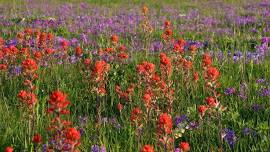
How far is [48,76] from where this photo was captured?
6.98m

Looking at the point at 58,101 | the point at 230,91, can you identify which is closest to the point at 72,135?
the point at 58,101

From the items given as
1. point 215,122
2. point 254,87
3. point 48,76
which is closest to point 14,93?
point 48,76

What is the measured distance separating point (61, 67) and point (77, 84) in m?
1.07

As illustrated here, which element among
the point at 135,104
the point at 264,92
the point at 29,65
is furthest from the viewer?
the point at 264,92

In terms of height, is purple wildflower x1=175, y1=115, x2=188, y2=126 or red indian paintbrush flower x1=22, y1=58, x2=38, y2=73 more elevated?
red indian paintbrush flower x1=22, y1=58, x2=38, y2=73

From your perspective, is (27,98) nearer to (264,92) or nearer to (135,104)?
(135,104)

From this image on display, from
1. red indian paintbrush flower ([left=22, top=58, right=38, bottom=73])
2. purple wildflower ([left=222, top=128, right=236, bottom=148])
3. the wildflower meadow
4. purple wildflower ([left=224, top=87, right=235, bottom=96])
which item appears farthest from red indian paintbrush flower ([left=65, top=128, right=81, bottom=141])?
purple wildflower ([left=224, top=87, right=235, bottom=96])

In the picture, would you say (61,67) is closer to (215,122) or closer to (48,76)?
(48,76)

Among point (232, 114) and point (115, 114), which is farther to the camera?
point (115, 114)

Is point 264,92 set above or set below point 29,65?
below

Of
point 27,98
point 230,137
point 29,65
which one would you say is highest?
point 29,65

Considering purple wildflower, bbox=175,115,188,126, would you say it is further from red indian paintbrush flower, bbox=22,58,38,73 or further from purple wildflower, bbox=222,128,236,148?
red indian paintbrush flower, bbox=22,58,38,73

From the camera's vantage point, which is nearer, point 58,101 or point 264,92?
point 58,101

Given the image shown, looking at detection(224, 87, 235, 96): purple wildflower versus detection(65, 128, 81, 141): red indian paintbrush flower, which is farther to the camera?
detection(224, 87, 235, 96): purple wildflower
